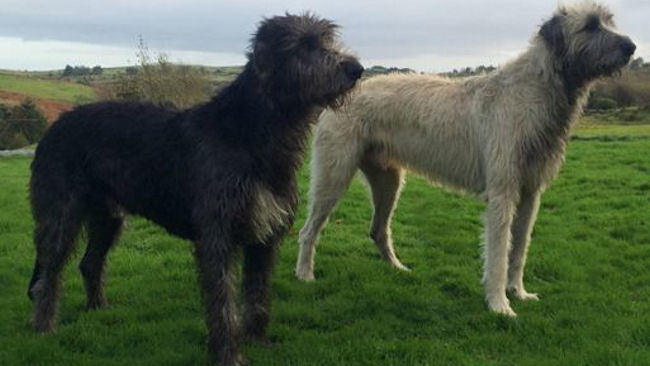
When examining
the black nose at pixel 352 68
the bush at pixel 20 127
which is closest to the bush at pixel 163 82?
the bush at pixel 20 127

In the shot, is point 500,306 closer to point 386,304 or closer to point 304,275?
point 386,304

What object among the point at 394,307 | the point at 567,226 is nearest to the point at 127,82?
the point at 567,226

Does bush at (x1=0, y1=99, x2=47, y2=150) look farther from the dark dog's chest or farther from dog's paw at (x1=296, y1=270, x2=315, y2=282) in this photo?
the dark dog's chest

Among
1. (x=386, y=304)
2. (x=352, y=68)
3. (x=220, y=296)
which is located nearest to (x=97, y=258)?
(x=220, y=296)

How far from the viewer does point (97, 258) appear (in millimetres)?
7215

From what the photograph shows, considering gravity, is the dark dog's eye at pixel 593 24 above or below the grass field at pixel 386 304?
above

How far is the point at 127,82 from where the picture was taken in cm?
2917

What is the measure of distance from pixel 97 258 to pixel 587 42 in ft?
17.1

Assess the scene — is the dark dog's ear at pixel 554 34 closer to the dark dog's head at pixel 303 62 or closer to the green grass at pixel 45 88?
the dark dog's head at pixel 303 62

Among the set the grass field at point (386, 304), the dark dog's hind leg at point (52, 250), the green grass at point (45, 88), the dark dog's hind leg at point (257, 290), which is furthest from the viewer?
the green grass at point (45, 88)

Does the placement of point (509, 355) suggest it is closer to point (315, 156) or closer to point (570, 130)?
Result: point (570, 130)

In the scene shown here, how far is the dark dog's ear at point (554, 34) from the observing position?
22.6 ft

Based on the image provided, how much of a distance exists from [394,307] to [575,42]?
311cm

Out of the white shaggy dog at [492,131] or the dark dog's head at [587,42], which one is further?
the white shaggy dog at [492,131]
